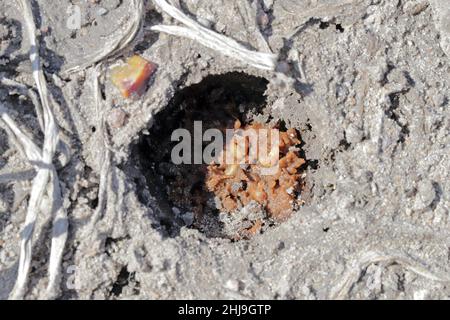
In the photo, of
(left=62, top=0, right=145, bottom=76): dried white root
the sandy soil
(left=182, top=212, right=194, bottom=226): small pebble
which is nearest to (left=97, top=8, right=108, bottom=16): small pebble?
the sandy soil

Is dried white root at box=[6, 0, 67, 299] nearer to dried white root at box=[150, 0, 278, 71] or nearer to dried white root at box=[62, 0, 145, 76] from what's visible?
dried white root at box=[62, 0, 145, 76]

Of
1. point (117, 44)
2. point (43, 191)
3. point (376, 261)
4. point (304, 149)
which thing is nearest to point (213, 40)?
point (117, 44)

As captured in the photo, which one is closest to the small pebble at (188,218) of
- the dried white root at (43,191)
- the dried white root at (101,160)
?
the dried white root at (101,160)

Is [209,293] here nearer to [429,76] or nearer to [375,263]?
[375,263]

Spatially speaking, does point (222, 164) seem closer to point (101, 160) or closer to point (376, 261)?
point (101, 160)

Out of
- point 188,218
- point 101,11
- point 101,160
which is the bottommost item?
point 188,218

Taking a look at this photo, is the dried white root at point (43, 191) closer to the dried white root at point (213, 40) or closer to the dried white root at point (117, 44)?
the dried white root at point (117, 44)

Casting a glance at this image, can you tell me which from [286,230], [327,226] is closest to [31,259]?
[286,230]
